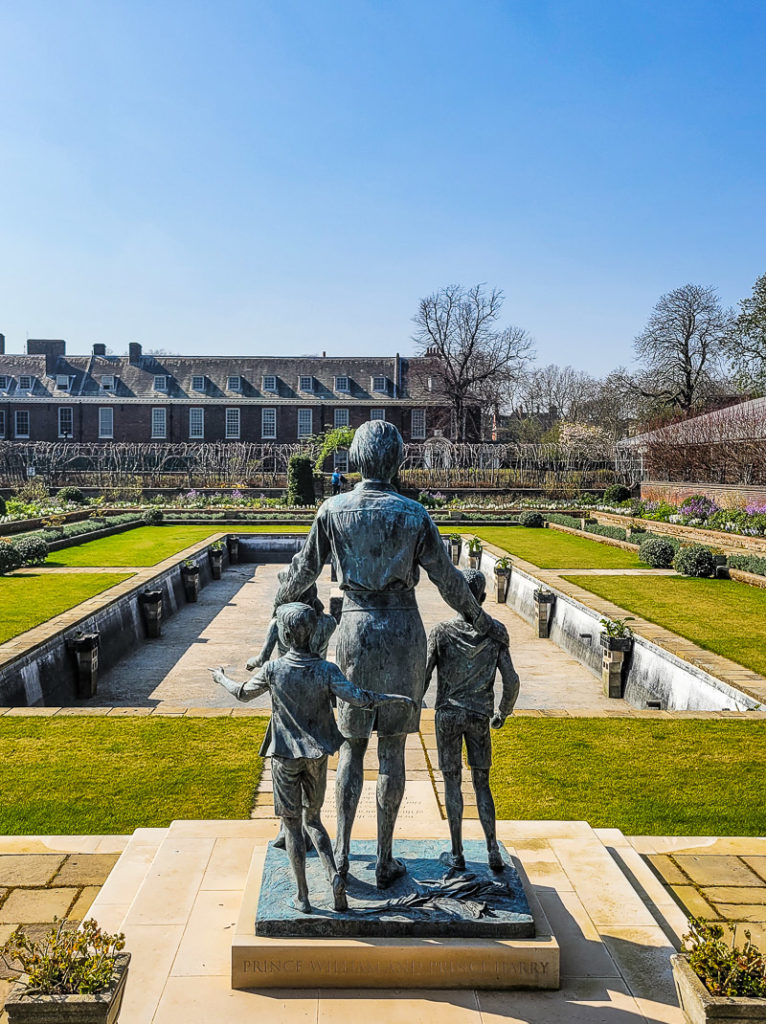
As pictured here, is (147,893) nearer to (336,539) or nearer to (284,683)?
(284,683)

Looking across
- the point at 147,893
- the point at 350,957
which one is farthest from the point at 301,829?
the point at 147,893

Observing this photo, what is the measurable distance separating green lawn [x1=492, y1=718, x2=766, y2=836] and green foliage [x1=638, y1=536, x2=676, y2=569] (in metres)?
11.8

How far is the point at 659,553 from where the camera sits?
761 inches

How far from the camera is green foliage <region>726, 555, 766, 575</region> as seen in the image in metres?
17.2

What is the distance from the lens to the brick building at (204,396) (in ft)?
163

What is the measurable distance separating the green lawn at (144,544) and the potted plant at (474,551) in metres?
7.03

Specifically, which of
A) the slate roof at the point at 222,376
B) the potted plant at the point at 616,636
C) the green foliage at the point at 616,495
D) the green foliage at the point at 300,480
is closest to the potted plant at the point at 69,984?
the potted plant at the point at 616,636

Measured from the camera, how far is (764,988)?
120 inches

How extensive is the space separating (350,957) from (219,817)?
2289mm

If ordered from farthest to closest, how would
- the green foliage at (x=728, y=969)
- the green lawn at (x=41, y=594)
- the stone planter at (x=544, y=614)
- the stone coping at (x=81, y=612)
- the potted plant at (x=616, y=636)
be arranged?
the stone planter at (x=544, y=614)
the green lawn at (x=41, y=594)
the potted plant at (x=616, y=636)
the stone coping at (x=81, y=612)
the green foliage at (x=728, y=969)

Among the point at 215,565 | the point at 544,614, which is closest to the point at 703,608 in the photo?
the point at 544,614

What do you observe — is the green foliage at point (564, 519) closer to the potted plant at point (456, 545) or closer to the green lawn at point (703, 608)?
the potted plant at point (456, 545)

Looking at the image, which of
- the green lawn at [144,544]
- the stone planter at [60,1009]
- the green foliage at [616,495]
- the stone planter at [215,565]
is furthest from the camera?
the green foliage at [616,495]

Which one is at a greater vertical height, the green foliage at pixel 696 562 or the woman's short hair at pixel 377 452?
the woman's short hair at pixel 377 452
